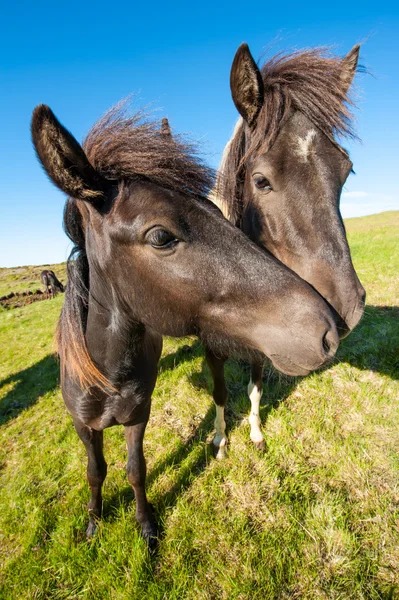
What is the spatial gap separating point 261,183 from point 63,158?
147cm

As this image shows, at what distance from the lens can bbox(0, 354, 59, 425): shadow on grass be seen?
5721mm

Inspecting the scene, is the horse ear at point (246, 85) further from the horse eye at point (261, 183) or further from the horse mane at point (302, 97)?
the horse eye at point (261, 183)

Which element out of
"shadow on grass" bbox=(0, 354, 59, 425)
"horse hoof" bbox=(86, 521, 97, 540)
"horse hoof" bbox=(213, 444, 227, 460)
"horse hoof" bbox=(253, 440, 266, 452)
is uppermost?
"horse hoof" bbox=(253, 440, 266, 452)

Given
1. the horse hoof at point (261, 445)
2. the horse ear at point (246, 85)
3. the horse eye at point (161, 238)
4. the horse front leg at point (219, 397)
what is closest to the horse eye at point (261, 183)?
the horse ear at point (246, 85)

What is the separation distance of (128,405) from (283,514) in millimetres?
1715

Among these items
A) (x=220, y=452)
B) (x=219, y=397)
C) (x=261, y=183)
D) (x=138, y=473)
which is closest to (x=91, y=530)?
(x=138, y=473)

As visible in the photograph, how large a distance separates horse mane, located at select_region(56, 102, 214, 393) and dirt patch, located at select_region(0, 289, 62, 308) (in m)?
23.1

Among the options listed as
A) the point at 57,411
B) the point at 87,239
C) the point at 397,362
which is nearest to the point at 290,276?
the point at 87,239

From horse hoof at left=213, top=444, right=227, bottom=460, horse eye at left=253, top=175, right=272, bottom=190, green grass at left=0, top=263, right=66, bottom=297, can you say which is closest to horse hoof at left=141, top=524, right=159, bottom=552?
horse hoof at left=213, top=444, right=227, bottom=460

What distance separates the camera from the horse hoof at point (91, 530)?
277cm

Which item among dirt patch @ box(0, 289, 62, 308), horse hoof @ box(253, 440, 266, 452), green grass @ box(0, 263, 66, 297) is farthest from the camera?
green grass @ box(0, 263, 66, 297)

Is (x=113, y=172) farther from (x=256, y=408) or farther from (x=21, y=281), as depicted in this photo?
(x=21, y=281)

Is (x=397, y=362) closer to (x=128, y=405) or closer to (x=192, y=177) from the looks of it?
(x=128, y=405)

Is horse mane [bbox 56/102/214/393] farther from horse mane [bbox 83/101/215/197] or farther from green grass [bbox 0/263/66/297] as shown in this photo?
green grass [bbox 0/263/66/297]
